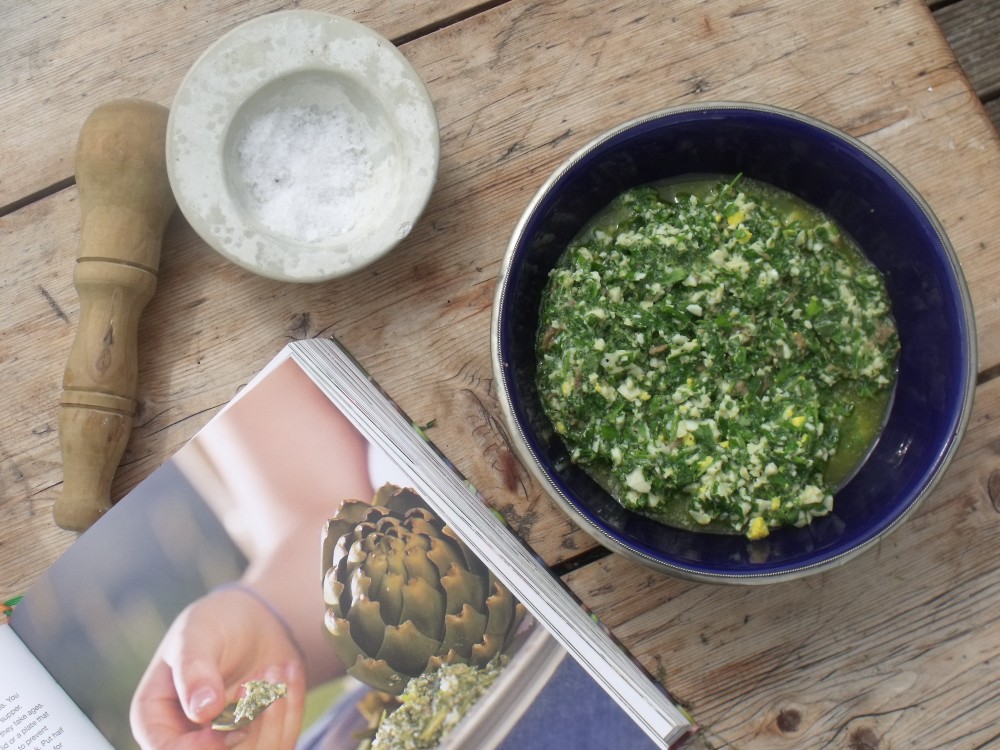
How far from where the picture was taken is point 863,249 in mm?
1140

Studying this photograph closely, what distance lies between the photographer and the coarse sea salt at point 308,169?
3.77 ft

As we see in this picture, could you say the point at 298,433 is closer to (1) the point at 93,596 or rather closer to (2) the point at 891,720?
(1) the point at 93,596

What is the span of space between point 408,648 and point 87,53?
0.98m

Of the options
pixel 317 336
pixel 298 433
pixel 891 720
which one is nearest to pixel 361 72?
pixel 317 336

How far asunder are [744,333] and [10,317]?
104 centimetres

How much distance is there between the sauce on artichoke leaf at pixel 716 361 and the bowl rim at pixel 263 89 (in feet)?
0.78

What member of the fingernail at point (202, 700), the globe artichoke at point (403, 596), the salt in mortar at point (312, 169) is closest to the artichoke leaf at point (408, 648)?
the globe artichoke at point (403, 596)

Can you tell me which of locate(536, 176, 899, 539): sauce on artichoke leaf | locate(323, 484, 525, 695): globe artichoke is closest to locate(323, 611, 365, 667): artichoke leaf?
locate(323, 484, 525, 695): globe artichoke

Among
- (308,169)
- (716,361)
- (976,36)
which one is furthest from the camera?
(976,36)

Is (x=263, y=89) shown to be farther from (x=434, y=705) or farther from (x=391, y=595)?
(x=434, y=705)

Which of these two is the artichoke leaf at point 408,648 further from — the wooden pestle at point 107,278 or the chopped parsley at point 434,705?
the wooden pestle at point 107,278

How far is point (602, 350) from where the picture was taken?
3.48ft

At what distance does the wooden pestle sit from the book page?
0.63ft

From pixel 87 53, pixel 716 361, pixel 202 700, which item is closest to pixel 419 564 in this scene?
pixel 202 700
